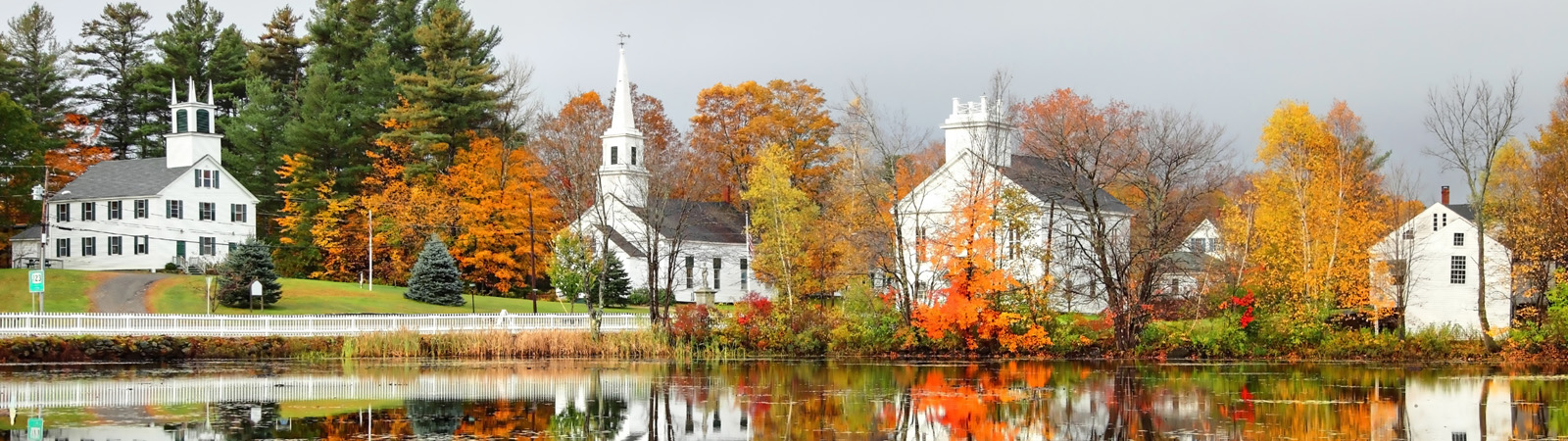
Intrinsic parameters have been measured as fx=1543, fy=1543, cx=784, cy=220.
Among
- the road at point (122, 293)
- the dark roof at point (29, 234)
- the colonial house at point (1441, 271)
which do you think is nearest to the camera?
the colonial house at point (1441, 271)

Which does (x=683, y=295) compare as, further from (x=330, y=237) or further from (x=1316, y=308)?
(x=1316, y=308)

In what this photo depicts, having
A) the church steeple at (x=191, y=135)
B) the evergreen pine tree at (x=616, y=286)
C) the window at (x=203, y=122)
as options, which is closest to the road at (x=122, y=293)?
the church steeple at (x=191, y=135)

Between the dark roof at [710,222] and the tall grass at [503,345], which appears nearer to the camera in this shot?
the tall grass at [503,345]

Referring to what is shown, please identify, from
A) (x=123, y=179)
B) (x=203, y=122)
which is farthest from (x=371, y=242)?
(x=123, y=179)

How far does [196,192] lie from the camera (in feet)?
214

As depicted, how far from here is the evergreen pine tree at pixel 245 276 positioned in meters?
50.6

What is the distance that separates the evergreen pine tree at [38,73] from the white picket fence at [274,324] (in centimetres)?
3471

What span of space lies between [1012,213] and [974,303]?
13.0 feet

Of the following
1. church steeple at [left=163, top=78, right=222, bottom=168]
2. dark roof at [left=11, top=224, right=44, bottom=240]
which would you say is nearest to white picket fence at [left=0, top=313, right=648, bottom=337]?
church steeple at [left=163, top=78, right=222, bottom=168]

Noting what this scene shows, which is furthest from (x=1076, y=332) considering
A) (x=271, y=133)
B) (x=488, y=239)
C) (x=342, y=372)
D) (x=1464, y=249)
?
(x=271, y=133)

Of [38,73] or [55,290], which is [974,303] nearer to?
[55,290]

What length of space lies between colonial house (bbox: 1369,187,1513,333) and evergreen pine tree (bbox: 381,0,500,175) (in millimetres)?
36414

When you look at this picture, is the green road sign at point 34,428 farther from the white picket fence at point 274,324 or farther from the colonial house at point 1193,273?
the colonial house at point 1193,273

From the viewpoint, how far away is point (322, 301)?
54.0m
